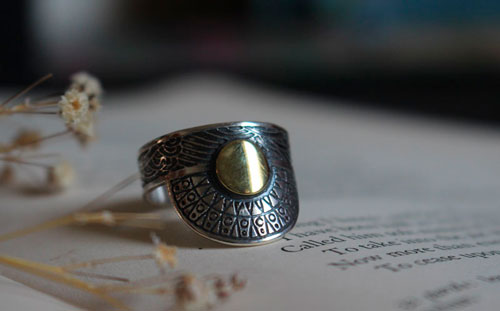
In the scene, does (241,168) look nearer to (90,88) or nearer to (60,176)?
(90,88)

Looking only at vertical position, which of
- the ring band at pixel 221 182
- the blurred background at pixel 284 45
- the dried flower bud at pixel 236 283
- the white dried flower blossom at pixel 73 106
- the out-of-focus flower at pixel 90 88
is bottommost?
the dried flower bud at pixel 236 283

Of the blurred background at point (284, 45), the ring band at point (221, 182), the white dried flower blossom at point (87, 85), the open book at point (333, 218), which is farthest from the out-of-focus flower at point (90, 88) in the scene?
the blurred background at point (284, 45)

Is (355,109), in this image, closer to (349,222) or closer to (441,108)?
(441,108)

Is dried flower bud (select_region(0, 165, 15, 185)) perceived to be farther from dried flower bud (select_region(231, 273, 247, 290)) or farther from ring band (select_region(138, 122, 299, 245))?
dried flower bud (select_region(231, 273, 247, 290))

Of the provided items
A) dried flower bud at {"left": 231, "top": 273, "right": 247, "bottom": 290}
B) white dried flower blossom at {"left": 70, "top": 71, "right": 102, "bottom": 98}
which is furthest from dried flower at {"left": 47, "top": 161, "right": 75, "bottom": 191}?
dried flower bud at {"left": 231, "top": 273, "right": 247, "bottom": 290}

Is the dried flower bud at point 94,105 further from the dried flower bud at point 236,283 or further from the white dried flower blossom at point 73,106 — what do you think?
the dried flower bud at point 236,283
